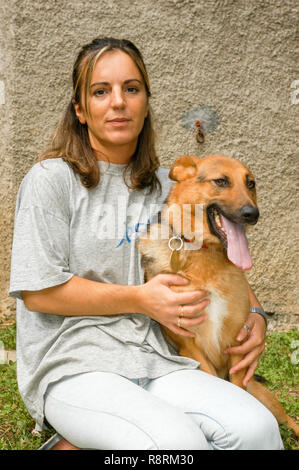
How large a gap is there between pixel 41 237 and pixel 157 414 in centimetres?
81

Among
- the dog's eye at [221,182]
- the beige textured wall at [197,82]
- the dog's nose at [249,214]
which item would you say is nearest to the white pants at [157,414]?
the dog's nose at [249,214]

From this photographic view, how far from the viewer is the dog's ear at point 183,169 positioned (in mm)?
2316

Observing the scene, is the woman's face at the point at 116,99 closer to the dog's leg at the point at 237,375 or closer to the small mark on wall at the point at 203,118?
the dog's leg at the point at 237,375

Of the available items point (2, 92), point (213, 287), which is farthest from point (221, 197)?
point (2, 92)

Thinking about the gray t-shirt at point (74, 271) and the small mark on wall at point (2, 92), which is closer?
the gray t-shirt at point (74, 271)

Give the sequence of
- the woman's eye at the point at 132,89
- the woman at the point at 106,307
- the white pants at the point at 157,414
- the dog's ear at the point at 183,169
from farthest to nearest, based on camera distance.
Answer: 1. the dog's ear at the point at 183,169
2. the woman's eye at the point at 132,89
3. the woman at the point at 106,307
4. the white pants at the point at 157,414

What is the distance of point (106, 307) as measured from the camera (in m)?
1.99

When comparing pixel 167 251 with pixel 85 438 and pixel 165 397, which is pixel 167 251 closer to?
pixel 165 397

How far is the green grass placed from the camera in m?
2.42

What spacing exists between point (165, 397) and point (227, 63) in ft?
9.84

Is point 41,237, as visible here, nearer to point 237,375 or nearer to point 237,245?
point 237,245

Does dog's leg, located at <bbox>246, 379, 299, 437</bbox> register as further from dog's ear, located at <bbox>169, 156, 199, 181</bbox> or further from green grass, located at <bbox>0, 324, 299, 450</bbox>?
dog's ear, located at <bbox>169, 156, 199, 181</bbox>

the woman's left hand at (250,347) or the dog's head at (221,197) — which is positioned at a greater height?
the dog's head at (221,197)

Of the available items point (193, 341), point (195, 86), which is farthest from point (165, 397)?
point (195, 86)
